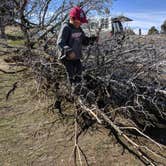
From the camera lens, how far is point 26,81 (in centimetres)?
614

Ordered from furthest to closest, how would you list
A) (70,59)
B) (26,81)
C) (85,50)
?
1. (26,81)
2. (85,50)
3. (70,59)

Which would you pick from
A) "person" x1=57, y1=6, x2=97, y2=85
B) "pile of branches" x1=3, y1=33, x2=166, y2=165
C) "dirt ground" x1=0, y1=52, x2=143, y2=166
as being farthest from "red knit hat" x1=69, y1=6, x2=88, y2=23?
"dirt ground" x1=0, y1=52, x2=143, y2=166

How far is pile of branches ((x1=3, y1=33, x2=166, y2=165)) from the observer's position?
471 centimetres

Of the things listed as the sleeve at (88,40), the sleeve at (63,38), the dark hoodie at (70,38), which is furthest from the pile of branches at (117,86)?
the sleeve at (63,38)

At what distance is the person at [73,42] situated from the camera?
4777 millimetres

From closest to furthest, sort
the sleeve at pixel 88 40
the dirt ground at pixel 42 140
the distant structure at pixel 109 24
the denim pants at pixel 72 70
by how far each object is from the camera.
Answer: the dirt ground at pixel 42 140, the denim pants at pixel 72 70, the sleeve at pixel 88 40, the distant structure at pixel 109 24

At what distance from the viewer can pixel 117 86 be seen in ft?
16.4

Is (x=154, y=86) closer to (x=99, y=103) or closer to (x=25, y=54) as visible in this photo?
(x=99, y=103)

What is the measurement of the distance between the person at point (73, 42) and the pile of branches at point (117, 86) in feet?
0.43

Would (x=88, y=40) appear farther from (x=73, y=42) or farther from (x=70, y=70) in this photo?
(x=70, y=70)

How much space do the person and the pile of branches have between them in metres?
0.13

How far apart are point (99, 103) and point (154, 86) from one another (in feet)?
2.52

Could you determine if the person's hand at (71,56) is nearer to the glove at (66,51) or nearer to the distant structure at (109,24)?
the glove at (66,51)

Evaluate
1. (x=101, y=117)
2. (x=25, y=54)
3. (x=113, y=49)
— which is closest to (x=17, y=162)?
(x=101, y=117)
